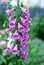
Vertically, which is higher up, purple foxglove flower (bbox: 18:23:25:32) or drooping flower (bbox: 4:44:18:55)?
purple foxglove flower (bbox: 18:23:25:32)

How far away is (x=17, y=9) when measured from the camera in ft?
12.1

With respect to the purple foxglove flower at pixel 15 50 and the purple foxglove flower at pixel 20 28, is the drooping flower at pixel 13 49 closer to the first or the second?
the purple foxglove flower at pixel 15 50

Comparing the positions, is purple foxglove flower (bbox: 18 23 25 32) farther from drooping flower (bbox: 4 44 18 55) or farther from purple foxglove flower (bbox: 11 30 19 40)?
drooping flower (bbox: 4 44 18 55)

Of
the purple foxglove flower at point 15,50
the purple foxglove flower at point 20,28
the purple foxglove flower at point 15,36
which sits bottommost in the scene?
the purple foxglove flower at point 15,50

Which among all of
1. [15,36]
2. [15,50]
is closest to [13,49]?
[15,50]

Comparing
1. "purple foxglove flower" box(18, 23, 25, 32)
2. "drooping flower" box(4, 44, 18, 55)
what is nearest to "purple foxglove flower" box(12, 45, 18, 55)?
"drooping flower" box(4, 44, 18, 55)

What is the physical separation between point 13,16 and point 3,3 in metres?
0.38

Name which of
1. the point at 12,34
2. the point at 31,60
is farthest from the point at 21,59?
the point at 31,60

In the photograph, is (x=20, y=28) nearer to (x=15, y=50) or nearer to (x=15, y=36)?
(x=15, y=36)

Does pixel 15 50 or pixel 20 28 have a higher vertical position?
pixel 20 28

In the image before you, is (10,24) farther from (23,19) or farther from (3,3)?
(3,3)

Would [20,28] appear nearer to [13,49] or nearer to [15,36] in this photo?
[15,36]

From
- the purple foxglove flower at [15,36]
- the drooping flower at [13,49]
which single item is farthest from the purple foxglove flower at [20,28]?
the drooping flower at [13,49]

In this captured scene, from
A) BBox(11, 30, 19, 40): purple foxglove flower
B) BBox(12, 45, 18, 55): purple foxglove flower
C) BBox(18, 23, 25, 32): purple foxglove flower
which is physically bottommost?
BBox(12, 45, 18, 55): purple foxglove flower
